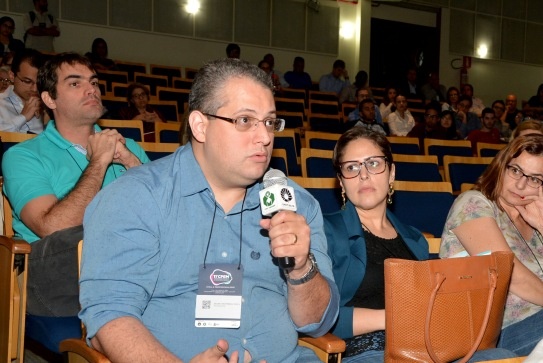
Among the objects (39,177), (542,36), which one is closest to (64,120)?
(39,177)

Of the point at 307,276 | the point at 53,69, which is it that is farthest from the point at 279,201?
the point at 53,69

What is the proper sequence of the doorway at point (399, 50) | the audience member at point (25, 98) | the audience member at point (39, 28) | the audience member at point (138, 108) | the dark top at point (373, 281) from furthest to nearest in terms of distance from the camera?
the doorway at point (399, 50), the audience member at point (39, 28), the audience member at point (138, 108), the audience member at point (25, 98), the dark top at point (373, 281)

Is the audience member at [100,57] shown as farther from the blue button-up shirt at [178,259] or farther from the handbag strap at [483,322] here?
the handbag strap at [483,322]

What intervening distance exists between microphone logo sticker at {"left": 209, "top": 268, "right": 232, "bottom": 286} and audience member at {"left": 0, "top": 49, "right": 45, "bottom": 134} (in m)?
2.92

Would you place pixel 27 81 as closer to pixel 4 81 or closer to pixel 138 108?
pixel 4 81

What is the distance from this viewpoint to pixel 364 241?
90.2 inches

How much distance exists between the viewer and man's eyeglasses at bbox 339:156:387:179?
2.38 meters

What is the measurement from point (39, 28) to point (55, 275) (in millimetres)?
8186

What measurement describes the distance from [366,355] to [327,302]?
1.36 ft

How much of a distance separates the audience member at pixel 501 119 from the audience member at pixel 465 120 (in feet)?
0.88

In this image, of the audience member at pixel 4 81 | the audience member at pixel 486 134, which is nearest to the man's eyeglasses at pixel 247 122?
the audience member at pixel 4 81

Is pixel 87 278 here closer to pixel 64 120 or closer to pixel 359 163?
pixel 359 163

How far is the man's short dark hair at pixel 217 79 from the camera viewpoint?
176 centimetres

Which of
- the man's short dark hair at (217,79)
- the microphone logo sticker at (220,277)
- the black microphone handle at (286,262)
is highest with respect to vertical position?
the man's short dark hair at (217,79)
